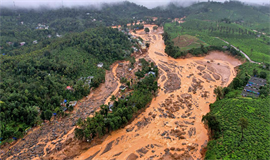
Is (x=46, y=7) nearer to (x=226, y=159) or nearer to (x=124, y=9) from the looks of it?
(x=124, y=9)

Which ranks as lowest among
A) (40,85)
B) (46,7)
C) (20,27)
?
(40,85)

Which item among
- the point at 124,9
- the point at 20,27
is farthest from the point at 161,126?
the point at 124,9

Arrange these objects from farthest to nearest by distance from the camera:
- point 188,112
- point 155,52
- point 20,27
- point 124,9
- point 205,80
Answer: point 124,9 < point 20,27 < point 155,52 < point 205,80 < point 188,112

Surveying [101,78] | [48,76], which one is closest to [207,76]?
[101,78]

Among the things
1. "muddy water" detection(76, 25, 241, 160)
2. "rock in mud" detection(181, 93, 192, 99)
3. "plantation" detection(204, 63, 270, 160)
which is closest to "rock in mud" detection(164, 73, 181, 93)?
"muddy water" detection(76, 25, 241, 160)

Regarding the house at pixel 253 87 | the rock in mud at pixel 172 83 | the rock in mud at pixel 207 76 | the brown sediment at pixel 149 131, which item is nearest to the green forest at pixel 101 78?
the house at pixel 253 87

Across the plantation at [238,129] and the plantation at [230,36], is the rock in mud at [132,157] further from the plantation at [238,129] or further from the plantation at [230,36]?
the plantation at [230,36]

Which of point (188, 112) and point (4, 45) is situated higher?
point (4, 45)
